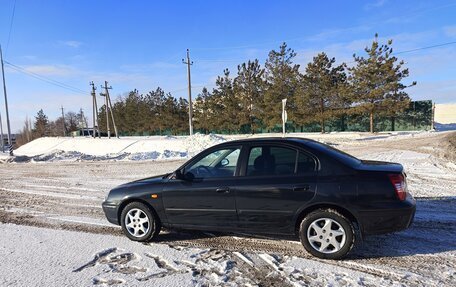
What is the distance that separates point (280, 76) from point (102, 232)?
36.3 m

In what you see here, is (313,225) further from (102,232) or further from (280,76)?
(280,76)

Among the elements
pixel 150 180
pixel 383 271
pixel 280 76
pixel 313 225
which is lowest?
pixel 383 271

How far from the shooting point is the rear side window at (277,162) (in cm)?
482

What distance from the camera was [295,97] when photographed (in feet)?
125

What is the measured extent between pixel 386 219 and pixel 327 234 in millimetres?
746

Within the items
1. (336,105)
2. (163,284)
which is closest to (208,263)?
(163,284)

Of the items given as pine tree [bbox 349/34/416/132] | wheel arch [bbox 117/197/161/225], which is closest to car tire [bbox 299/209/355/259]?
wheel arch [bbox 117/197/161/225]

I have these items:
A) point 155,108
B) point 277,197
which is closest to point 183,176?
point 277,197

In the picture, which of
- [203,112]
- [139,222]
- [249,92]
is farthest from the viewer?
[203,112]

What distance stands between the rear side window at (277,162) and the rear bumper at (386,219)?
91 centimetres

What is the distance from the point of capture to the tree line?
33156mm

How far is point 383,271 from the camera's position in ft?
13.8

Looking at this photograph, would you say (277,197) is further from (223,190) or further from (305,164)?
(223,190)

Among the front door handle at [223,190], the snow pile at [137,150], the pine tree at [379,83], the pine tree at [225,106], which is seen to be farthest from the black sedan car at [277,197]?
the pine tree at [225,106]
